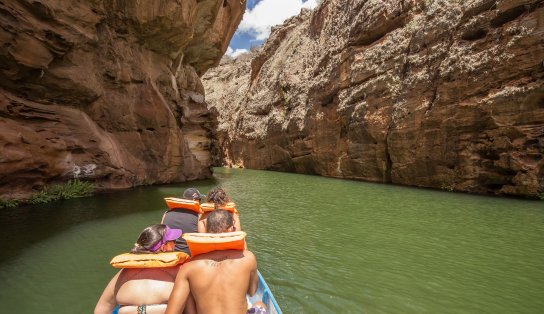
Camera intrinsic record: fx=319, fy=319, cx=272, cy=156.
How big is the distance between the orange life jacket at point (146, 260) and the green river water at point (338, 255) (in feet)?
8.16

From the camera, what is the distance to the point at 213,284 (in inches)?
105

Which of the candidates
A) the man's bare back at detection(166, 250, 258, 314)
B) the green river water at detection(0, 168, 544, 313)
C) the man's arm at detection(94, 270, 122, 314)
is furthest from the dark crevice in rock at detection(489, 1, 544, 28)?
the man's arm at detection(94, 270, 122, 314)

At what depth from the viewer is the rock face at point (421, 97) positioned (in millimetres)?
15367

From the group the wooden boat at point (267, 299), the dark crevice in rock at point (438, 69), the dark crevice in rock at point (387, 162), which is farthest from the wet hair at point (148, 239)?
the dark crevice in rock at point (387, 162)

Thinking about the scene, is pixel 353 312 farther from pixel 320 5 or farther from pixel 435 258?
pixel 320 5

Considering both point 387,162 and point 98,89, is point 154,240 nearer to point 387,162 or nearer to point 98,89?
point 98,89

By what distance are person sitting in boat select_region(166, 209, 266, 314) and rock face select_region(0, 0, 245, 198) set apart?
11.1 m

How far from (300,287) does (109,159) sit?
13.1m

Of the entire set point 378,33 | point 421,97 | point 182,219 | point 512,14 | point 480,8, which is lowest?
point 182,219

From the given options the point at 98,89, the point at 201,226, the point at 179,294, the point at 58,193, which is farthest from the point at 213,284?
the point at 98,89

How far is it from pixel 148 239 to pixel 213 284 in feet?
2.48

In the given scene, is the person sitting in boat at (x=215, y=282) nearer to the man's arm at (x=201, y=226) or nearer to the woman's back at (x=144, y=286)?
the woman's back at (x=144, y=286)

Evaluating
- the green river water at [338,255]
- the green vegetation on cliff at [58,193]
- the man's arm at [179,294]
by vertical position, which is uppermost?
the green vegetation on cliff at [58,193]

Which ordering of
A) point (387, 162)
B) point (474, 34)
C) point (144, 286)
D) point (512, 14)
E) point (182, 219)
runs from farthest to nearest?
point (387, 162)
point (474, 34)
point (512, 14)
point (182, 219)
point (144, 286)
